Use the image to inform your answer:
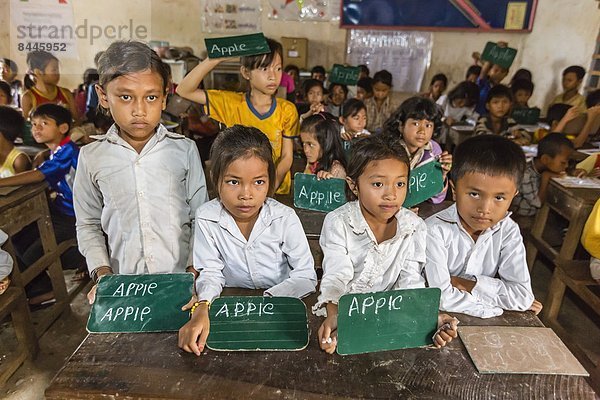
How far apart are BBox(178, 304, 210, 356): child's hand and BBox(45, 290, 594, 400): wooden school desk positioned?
0.07 ft

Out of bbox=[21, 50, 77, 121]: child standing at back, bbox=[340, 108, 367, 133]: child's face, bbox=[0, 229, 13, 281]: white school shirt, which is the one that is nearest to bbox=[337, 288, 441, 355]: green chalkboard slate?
bbox=[0, 229, 13, 281]: white school shirt

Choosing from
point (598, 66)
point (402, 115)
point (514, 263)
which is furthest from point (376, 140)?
point (598, 66)

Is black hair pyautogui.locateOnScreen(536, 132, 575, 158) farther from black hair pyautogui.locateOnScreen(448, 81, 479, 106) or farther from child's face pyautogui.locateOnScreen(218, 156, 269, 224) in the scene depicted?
child's face pyautogui.locateOnScreen(218, 156, 269, 224)

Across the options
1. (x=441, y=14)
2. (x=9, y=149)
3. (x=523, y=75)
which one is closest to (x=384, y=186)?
(x=9, y=149)

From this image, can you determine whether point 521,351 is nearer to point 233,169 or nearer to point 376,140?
point 376,140

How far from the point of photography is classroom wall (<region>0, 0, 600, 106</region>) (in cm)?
546

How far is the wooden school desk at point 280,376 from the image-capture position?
900 millimetres

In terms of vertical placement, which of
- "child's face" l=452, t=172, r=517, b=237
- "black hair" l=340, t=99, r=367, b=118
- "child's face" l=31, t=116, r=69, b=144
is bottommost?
"child's face" l=31, t=116, r=69, b=144

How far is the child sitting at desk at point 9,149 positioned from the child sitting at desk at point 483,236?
7.99 feet

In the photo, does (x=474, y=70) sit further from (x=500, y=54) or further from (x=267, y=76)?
(x=267, y=76)

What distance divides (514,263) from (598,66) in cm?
551

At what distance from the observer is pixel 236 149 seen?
1.28 m

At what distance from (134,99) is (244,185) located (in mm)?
430

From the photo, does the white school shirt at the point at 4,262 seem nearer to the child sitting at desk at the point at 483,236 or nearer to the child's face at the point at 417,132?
the child sitting at desk at the point at 483,236
